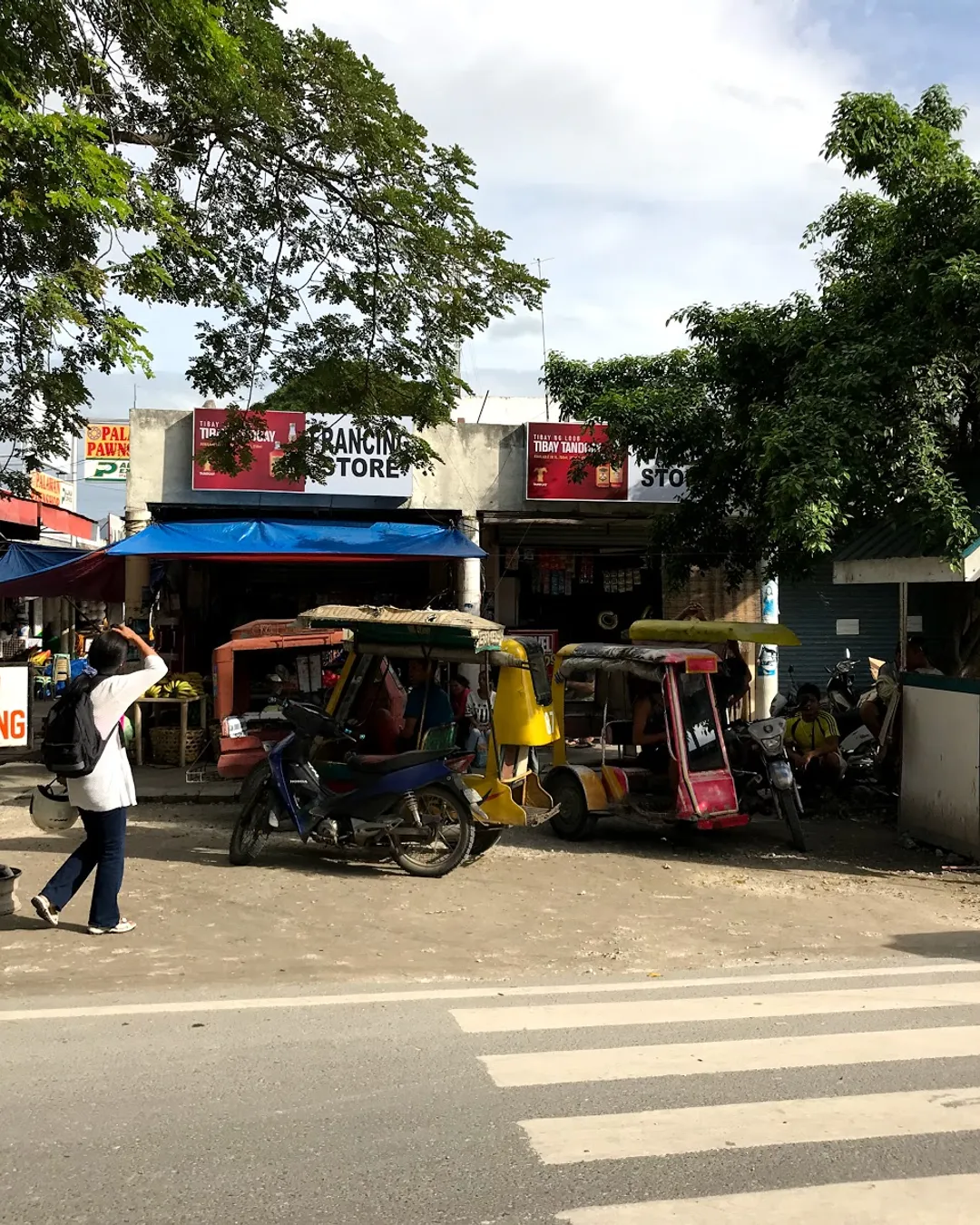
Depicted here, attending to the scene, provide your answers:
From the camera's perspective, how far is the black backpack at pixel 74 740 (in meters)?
6.21

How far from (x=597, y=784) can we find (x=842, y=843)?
7.94 feet

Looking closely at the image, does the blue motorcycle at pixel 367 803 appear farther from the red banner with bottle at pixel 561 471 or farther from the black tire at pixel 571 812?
the red banner with bottle at pixel 561 471

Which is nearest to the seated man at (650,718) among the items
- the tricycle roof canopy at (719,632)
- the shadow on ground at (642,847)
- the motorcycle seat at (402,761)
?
the shadow on ground at (642,847)

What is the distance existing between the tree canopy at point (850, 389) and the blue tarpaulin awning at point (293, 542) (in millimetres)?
2749

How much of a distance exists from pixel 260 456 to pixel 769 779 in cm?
915

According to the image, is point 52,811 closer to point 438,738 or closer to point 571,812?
point 438,738

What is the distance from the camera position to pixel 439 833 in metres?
8.34

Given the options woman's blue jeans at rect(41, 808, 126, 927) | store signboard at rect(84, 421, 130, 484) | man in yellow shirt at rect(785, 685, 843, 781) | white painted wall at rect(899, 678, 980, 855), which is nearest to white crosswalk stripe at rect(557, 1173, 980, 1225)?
woman's blue jeans at rect(41, 808, 126, 927)

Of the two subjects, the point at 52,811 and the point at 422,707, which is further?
the point at 422,707

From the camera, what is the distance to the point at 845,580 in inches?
414

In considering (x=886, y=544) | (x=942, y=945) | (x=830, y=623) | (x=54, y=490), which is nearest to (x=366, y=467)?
(x=886, y=544)

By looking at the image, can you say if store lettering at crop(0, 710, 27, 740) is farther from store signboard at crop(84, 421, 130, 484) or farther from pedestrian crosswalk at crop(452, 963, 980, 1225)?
store signboard at crop(84, 421, 130, 484)

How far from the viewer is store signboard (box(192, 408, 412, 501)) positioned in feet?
49.9

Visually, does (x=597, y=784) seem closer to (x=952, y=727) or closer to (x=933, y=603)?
(x=952, y=727)
